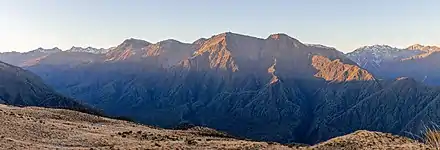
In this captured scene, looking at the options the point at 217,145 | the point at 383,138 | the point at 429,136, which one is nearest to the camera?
the point at 429,136

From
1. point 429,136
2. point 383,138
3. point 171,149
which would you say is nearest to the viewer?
point 429,136

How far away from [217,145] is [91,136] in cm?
1057

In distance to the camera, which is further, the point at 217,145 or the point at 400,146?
the point at 217,145

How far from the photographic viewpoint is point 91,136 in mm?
39469

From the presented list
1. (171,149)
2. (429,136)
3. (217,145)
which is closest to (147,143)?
(171,149)

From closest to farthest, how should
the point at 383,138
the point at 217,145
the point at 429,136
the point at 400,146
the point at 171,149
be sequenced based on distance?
the point at 429,136 → the point at 171,149 → the point at 400,146 → the point at 217,145 → the point at 383,138

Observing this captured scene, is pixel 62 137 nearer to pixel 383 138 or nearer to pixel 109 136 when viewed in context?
pixel 109 136

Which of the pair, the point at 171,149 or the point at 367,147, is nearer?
the point at 171,149

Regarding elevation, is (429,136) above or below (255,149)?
above

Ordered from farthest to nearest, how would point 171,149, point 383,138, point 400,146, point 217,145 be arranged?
point 383,138 < point 217,145 < point 400,146 < point 171,149

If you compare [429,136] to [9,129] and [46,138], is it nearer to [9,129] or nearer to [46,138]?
[46,138]

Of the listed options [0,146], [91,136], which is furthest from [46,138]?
[0,146]

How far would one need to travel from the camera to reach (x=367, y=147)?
38.9 meters

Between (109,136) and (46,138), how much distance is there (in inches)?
237
